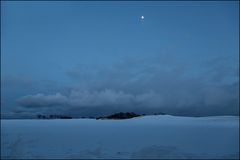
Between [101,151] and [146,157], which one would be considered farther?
[101,151]

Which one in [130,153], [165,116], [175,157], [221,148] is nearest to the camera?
[175,157]

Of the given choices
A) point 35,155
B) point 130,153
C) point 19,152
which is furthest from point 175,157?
point 19,152

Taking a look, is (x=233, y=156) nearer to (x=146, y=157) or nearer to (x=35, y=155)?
(x=146, y=157)

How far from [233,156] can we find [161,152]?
3.55 metres

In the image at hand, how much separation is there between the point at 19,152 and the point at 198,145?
10.2 m

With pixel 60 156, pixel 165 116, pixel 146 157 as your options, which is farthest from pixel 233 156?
pixel 165 116

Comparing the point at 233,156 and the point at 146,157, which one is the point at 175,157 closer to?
the point at 146,157

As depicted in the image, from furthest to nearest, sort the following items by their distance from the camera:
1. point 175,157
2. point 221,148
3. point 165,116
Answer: point 165,116
point 221,148
point 175,157

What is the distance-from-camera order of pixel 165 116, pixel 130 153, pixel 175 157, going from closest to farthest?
1. pixel 175 157
2. pixel 130 153
3. pixel 165 116

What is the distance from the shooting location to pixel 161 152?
14.4m

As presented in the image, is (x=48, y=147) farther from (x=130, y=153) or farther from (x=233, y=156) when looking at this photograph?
(x=233, y=156)

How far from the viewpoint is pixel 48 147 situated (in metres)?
16.2

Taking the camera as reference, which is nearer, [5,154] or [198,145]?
[5,154]

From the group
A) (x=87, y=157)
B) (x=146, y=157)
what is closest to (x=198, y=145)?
(x=146, y=157)
